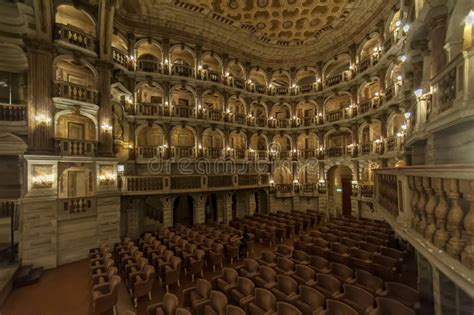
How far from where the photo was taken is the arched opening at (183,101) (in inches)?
800

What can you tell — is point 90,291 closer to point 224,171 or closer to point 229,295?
point 229,295

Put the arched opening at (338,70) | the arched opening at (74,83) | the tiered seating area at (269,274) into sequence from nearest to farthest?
the tiered seating area at (269,274), the arched opening at (74,83), the arched opening at (338,70)

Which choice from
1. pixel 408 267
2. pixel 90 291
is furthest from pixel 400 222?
pixel 90 291

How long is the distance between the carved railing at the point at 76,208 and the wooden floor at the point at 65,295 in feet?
8.74

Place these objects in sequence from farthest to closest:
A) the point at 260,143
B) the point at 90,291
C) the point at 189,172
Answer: the point at 260,143 → the point at 189,172 → the point at 90,291

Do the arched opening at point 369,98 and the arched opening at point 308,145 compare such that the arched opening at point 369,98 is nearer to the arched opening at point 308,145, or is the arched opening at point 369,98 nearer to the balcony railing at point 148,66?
the arched opening at point 308,145

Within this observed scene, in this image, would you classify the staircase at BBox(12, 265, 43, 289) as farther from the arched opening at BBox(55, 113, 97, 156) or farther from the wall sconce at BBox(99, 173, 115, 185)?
the arched opening at BBox(55, 113, 97, 156)

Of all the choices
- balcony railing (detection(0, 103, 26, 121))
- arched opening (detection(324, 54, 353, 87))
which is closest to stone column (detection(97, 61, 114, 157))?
balcony railing (detection(0, 103, 26, 121))

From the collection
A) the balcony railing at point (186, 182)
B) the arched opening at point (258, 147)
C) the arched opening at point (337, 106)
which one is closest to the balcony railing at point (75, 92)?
the balcony railing at point (186, 182)

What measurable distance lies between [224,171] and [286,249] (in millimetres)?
12386

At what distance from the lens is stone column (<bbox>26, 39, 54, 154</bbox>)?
38.3ft

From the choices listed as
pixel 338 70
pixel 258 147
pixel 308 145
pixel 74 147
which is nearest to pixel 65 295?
pixel 74 147

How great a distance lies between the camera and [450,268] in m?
3.24

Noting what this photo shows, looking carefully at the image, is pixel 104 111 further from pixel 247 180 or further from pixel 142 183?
pixel 247 180
